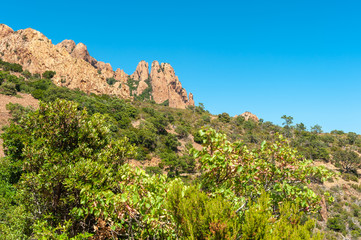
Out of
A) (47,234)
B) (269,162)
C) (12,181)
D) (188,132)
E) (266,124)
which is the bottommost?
(12,181)

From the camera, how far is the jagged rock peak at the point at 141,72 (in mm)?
141125

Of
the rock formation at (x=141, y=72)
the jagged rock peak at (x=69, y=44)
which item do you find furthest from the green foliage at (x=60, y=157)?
the jagged rock peak at (x=69, y=44)

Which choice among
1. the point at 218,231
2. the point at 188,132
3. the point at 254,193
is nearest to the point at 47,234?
the point at 218,231

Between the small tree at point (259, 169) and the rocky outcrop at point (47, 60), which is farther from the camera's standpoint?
the rocky outcrop at point (47, 60)

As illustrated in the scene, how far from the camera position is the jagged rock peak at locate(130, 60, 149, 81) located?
14112 centimetres

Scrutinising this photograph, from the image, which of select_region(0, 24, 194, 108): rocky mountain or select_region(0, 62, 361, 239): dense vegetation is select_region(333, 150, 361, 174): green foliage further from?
select_region(0, 24, 194, 108): rocky mountain

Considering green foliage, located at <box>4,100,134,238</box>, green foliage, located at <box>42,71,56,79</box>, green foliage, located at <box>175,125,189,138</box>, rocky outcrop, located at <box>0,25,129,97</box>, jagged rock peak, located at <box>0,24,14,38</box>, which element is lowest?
green foliage, located at <box>4,100,134,238</box>

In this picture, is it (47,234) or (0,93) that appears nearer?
(47,234)

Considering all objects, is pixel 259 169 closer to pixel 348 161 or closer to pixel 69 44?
pixel 348 161

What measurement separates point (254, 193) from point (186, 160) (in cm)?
3107

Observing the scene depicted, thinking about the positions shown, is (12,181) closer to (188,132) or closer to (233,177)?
(233,177)

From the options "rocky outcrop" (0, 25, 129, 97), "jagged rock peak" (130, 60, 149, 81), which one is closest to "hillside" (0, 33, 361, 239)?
"rocky outcrop" (0, 25, 129, 97)

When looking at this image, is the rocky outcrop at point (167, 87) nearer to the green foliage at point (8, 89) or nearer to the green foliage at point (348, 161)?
the green foliage at point (348, 161)

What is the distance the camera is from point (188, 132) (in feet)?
176
